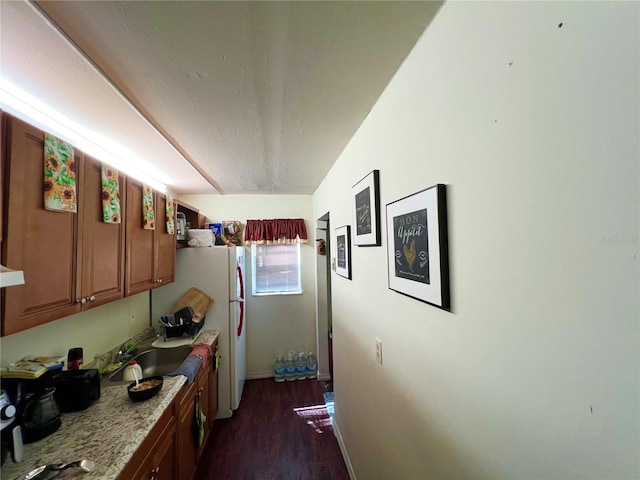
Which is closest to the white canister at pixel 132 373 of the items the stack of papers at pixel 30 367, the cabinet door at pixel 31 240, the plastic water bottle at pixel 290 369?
the stack of papers at pixel 30 367

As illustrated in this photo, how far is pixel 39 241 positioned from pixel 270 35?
1112 mm

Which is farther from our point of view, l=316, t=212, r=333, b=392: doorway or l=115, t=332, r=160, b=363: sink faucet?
l=316, t=212, r=333, b=392: doorway

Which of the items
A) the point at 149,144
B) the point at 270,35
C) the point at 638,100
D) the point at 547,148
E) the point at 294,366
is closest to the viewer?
the point at 638,100

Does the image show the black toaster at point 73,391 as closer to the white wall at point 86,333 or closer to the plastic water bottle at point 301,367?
the white wall at point 86,333

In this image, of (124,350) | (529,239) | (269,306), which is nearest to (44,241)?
(124,350)

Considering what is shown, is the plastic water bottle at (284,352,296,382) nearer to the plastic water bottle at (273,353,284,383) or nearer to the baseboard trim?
the plastic water bottle at (273,353,284,383)

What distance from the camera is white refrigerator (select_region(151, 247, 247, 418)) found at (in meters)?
2.33

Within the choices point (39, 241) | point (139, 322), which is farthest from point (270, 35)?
point (139, 322)

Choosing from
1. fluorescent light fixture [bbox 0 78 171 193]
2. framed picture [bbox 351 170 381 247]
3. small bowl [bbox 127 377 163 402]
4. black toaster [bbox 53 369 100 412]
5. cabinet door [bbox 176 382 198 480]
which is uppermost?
fluorescent light fixture [bbox 0 78 171 193]

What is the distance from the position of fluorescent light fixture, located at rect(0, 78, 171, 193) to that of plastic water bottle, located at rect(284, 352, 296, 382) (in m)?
2.47

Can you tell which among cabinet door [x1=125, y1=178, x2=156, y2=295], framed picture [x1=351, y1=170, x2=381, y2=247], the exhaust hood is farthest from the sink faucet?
framed picture [x1=351, y1=170, x2=381, y2=247]

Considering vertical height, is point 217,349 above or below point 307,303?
below

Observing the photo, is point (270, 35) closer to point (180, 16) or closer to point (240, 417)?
point (180, 16)

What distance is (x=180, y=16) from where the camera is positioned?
2.42ft
